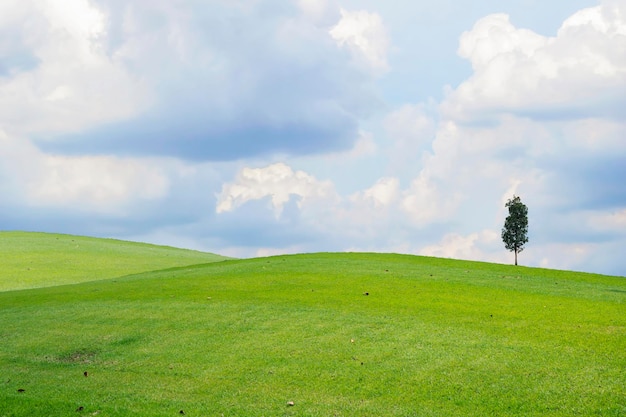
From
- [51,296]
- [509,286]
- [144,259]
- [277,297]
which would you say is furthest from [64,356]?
[144,259]

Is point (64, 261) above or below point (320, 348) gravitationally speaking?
above

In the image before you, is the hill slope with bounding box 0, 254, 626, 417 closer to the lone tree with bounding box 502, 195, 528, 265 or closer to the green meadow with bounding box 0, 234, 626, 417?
the green meadow with bounding box 0, 234, 626, 417

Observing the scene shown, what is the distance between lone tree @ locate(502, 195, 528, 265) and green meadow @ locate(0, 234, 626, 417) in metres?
37.4

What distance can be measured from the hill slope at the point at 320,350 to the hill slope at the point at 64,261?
16.8 metres

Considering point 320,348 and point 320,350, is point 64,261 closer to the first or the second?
point 320,348

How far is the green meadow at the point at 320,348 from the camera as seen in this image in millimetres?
14562

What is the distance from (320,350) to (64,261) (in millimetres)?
43067

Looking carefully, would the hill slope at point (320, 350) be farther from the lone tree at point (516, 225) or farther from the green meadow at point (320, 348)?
the lone tree at point (516, 225)

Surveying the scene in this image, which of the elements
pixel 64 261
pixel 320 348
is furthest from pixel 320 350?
pixel 64 261

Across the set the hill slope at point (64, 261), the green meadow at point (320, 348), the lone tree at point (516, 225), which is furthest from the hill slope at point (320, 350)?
the lone tree at point (516, 225)

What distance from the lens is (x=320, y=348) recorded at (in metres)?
18.2

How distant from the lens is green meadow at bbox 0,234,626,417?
14562 millimetres

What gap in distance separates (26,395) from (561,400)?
13.3 metres

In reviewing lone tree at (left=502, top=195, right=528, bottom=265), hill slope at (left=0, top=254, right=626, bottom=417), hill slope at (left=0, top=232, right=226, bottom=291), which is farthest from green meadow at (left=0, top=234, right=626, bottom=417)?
lone tree at (left=502, top=195, right=528, bottom=265)
